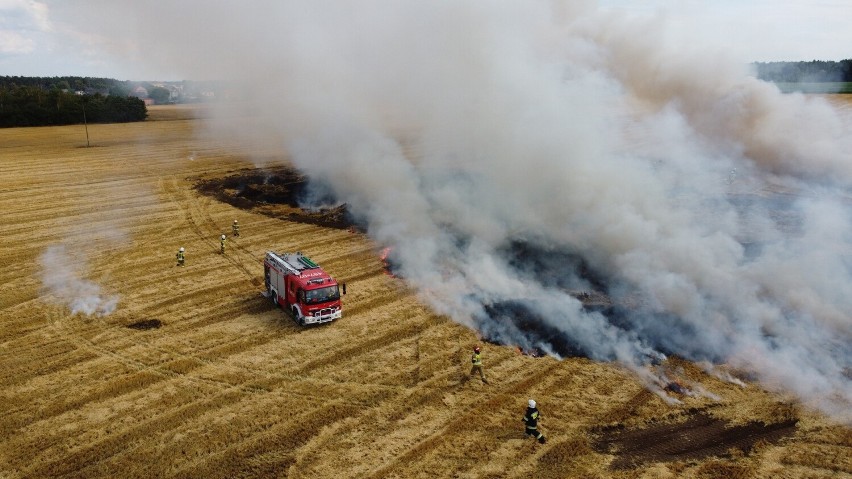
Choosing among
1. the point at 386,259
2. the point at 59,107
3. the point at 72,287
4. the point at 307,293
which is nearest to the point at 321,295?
the point at 307,293

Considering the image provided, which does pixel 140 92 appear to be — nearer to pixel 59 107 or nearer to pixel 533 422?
pixel 59 107

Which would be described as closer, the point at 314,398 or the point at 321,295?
the point at 314,398

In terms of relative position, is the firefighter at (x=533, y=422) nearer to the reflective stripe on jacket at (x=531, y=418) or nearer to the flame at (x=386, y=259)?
the reflective stripe on jacket at (x=531, y=418)

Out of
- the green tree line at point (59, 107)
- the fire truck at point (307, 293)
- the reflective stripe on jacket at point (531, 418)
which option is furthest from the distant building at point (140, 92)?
the reflective stripe on jacket at point (531, 418)

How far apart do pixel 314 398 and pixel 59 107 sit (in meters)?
96.6

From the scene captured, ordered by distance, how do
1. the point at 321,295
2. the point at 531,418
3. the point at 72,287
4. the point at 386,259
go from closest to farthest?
the point at 531,418
the point at 321,295
the point at 72,287
the point at 386,259

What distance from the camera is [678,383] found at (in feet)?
55.9

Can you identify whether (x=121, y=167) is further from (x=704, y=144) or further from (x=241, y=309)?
(x=704, y=144)

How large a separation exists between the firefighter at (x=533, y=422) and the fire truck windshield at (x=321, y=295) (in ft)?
30.1

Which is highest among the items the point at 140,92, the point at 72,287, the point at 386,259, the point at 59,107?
the point at 140,92

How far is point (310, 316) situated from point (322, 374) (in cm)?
339

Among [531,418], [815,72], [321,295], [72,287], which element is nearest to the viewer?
[531,418]

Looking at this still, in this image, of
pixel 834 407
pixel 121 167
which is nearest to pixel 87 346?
pixel 834 407

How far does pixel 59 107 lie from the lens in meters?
90.2
